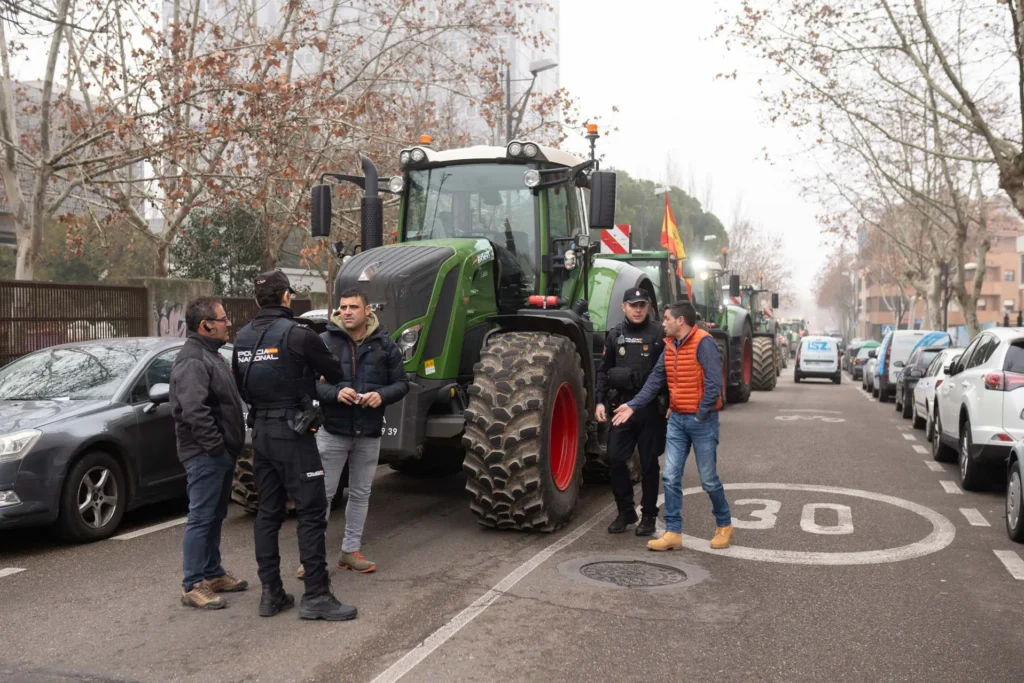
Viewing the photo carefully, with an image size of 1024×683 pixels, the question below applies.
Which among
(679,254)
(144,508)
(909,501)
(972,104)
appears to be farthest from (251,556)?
(972,104)

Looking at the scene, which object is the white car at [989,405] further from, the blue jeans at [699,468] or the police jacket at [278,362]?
the police jacket at [278,362]

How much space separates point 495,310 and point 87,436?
3.30m

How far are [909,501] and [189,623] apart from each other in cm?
673

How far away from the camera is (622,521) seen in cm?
759

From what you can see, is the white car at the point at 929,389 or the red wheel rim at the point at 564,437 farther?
the white car at the point at 929,389

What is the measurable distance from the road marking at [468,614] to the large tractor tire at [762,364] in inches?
713

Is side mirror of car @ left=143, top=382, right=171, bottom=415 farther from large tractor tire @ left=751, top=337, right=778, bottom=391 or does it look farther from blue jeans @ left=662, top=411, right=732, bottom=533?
large tractor tire @ left=751, top=337, right=778, bottom=391

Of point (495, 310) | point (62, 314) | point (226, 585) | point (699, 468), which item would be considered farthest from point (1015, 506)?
point (62, 314)

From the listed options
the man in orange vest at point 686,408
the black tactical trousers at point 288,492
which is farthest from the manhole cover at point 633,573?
the black tactical trousers at point 288,492

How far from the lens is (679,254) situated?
17516mm

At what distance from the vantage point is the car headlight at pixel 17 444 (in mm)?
6801

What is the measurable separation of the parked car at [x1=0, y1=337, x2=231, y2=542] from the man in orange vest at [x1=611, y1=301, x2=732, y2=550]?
3.62m

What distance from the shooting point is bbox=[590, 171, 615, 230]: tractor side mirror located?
7.71 m

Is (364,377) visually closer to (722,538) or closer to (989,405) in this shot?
(722,538)
